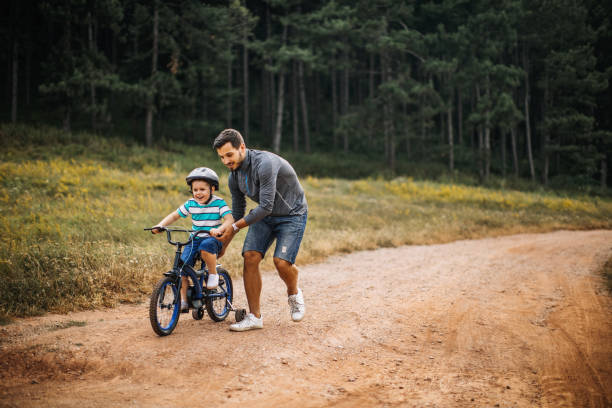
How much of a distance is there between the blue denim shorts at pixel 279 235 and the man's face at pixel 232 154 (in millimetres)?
720

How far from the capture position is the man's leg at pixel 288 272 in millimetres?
4719

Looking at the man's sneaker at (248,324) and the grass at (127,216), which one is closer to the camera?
the man's sneaker at (248,324)

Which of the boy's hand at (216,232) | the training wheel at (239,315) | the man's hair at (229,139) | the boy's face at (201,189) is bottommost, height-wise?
the training wheel at (239,315)

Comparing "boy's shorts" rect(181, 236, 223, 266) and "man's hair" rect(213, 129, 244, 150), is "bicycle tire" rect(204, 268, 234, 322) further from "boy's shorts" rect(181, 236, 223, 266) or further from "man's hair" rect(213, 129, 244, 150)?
"man's hair" rect(213, 129, 244, 150)

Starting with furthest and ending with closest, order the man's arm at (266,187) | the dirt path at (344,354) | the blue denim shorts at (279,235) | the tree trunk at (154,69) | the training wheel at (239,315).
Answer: the tree trunk at (154,69), the training wheel at (239,315), the blue denim shorts at (279,235), the man's arm at (266,187), the dirt path at (344,354)

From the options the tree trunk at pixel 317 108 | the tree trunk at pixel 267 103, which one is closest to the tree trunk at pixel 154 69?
the tree trunk at pixel 267 103

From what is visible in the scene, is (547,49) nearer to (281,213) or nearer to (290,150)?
(290,150)

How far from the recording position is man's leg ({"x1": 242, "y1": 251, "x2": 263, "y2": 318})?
184 inches

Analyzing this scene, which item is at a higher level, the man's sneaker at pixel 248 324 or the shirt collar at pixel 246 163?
the shirt collar at pixel 246 163

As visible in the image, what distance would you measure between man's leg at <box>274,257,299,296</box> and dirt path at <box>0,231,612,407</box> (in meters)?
0.46

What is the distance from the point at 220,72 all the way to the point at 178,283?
30.5 m

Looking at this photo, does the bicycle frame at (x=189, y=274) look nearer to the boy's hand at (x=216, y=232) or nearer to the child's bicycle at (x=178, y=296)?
the child's bicycle at (x=178, y=296)

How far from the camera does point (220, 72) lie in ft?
107

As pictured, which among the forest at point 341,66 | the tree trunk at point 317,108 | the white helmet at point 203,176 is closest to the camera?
the white helmet at point 203,176
